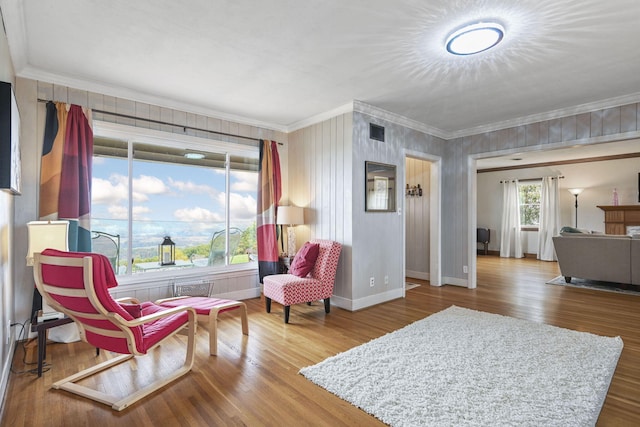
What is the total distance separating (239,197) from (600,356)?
4381 millimetres

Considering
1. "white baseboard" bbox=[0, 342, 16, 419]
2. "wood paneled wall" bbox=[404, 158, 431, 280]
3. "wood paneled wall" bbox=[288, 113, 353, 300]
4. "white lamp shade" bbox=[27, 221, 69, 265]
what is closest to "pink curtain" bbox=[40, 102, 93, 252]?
"white lamp shade" bbox=[27, 221, 69, 265]

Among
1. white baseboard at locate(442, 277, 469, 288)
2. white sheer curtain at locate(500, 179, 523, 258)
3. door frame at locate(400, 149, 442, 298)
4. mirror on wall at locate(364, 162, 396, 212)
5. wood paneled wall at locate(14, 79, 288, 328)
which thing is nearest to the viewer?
wood paneled wall at locate(14, 79, 288, 328)

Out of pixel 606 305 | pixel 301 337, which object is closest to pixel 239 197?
pixel 301 337

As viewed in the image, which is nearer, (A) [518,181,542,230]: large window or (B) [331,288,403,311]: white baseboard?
(B) [331,288,403,311]: white baseboard

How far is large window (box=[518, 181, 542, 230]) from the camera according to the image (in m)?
9.38

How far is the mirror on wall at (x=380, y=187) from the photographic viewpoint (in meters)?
4.34

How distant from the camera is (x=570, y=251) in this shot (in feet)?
19.0

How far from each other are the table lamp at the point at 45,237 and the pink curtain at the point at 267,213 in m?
2.40

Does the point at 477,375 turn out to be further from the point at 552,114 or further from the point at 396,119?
the point at 552,114

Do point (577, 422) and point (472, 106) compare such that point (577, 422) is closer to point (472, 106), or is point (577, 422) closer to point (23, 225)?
point (472, 106)

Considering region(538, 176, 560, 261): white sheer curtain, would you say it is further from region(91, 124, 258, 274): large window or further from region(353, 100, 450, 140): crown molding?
region(91, 124, 258, 274): large window

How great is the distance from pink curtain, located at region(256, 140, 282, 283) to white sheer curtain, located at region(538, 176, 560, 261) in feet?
26.1

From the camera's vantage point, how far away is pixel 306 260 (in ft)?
13.2

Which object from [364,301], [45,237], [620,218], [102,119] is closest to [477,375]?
[364,301]
